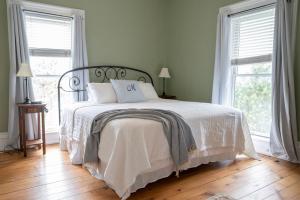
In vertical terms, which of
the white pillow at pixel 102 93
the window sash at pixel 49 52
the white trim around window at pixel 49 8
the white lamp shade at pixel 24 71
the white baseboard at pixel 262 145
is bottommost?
the white baseboard at pixel 262 145

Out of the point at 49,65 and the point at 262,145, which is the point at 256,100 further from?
the point at 49,65

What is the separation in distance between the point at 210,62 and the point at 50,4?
108 inches

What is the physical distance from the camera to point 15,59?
123 inches

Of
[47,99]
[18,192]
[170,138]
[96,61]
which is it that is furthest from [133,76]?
[18,192]

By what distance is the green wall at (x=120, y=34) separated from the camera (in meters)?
3.26

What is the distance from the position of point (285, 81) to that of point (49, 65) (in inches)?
134

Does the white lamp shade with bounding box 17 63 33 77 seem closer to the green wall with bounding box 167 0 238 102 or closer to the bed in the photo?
the bed

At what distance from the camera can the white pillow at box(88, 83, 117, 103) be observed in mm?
3361

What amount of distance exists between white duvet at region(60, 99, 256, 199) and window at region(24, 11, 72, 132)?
2.20ft

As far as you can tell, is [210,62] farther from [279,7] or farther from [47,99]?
[47,99]

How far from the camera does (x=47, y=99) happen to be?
3648 millimetres

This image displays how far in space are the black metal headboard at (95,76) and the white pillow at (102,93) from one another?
378 mm

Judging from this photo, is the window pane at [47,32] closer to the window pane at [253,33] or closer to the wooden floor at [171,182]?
the wooden floor at [171,182]

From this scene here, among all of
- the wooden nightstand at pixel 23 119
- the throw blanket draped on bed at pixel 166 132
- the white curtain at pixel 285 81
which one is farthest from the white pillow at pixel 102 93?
the white curtain at pixel 285 81
